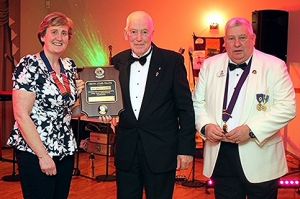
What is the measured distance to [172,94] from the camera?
8.93 ft

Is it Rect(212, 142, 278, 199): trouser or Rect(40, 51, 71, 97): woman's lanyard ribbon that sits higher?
Rect(40, 51, 71, 97): woman's lanyard ribbon

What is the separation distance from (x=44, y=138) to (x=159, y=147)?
0.69 metres

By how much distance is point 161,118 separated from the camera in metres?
2.68

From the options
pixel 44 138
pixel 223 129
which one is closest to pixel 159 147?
pixel 223 129

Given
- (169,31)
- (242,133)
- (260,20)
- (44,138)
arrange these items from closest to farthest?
(44,138)
(242,133)
(260,20)
(169,31)

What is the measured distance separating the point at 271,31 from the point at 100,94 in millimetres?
3565

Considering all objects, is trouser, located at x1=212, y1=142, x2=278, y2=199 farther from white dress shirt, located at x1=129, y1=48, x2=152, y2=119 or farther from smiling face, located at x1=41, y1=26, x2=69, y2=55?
smiling face, located at x1=41, y1=26, x2=69, y2=55

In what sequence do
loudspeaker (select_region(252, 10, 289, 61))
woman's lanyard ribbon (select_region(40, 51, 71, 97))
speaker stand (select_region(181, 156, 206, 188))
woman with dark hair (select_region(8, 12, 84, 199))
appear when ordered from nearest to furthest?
woman with dark hair (select_region(8, 12, 84, 199))
woman's lanyard ribbon (select_region(40, 51, 71, 97))
speaker stand (select_region(181, 156, 206, 188))
loudspeaker (select_region(252, 10, 289, 61))

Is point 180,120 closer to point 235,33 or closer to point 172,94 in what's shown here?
point 172,94

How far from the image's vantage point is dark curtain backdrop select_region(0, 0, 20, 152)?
7.00 metres

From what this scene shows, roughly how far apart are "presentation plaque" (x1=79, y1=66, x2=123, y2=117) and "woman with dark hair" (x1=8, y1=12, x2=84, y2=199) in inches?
3.5

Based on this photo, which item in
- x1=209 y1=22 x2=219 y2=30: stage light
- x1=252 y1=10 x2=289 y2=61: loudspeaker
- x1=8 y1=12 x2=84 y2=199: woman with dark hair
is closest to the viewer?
x1=8 y1=12 x2=84 y2=199: woman with dark hair

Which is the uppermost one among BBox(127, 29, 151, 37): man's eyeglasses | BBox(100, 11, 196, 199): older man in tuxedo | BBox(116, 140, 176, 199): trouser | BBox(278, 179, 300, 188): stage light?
BBox(127, 29, 151, 37): man's eyeglasses

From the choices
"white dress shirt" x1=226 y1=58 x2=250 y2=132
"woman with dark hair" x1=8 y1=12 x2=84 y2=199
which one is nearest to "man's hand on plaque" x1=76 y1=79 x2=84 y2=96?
"woman with dark hair" x1=8 y1=12 x2=84 y2=199
